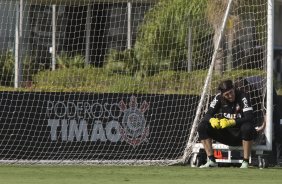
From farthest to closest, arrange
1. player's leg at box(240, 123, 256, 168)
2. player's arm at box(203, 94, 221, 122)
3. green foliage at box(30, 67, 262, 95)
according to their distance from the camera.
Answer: green foliage at box(30, 67, 262, 95), player's arm at box(203, 94, 221, 122), player's leg at box(240, 123, 256, 168)

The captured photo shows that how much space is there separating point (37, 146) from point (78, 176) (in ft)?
10.5

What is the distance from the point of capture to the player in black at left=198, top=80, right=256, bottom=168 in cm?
1396

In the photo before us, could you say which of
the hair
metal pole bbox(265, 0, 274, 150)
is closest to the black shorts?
metal pole bbox(265, 0, 274, 150)

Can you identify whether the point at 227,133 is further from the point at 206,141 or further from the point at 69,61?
the point at 69,61

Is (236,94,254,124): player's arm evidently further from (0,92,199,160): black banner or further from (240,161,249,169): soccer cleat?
(0,92,199,160): black banner

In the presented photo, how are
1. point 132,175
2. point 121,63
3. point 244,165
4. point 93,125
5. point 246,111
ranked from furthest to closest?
→ point 121,63
point 93,125
point 246,111
point 244,165
point 132,175

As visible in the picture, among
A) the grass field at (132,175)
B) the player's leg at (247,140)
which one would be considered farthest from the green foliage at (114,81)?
the grass field at (132,175)

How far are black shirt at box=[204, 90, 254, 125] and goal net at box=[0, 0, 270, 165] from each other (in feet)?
1.97

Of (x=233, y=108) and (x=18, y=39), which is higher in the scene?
(x=18, y=39)

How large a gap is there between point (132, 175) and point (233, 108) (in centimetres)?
275

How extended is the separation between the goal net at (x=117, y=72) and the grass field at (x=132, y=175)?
107 centimetres

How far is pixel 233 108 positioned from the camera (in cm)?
1424

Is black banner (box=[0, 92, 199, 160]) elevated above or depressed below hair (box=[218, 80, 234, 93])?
below

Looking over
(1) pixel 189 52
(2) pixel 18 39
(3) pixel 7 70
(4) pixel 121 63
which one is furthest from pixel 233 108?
(4) pixel 121 63
